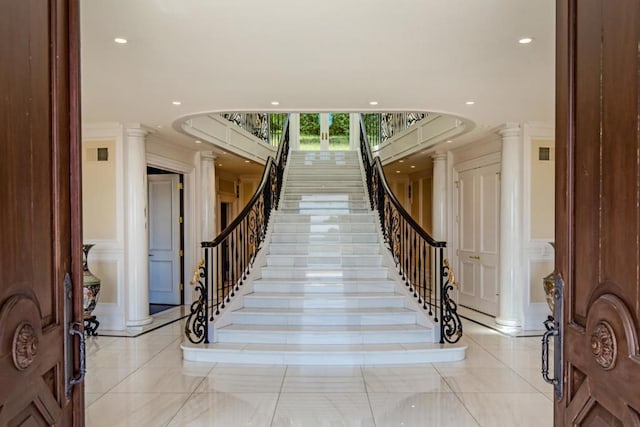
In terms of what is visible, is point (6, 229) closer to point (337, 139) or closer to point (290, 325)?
point (290, 325)

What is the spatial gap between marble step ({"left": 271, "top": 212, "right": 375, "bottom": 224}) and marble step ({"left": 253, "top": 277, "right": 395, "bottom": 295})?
5.38 ft

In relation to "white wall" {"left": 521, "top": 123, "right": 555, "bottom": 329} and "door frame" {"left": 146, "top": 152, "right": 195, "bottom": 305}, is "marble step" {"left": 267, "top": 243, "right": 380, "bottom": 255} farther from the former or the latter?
"white wall" {"left": 521, "top": 123, "right": 555, "bottom": 329}

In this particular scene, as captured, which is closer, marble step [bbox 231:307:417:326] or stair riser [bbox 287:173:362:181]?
marble step [bbox 231:307:417:326]

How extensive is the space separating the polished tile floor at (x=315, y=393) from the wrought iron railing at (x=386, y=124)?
4.33 m

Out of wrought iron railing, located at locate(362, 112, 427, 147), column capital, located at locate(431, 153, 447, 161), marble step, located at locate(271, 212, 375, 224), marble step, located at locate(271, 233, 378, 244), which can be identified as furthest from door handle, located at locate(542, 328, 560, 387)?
column capital, located at locate(431, 153, 447, 161)

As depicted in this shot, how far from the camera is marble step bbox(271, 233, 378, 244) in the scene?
6.41 metres

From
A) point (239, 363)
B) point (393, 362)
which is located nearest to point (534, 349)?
point (393, 362)

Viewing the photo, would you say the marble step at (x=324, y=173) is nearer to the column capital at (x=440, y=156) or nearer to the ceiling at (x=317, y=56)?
the column capital at (x=440, y=156)

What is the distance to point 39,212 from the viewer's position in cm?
123

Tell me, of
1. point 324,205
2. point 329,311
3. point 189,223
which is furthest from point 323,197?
point 329,311

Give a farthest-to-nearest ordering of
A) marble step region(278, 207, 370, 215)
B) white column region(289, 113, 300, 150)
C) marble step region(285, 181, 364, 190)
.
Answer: white column region(289, 113, 300, 150), marble step region(285, 181, 364, 190), marble step region(278, 207, 370, 215)

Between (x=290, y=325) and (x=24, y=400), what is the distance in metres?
3.61

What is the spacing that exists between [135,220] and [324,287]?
2518mm

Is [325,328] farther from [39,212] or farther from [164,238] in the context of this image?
[164,238]
